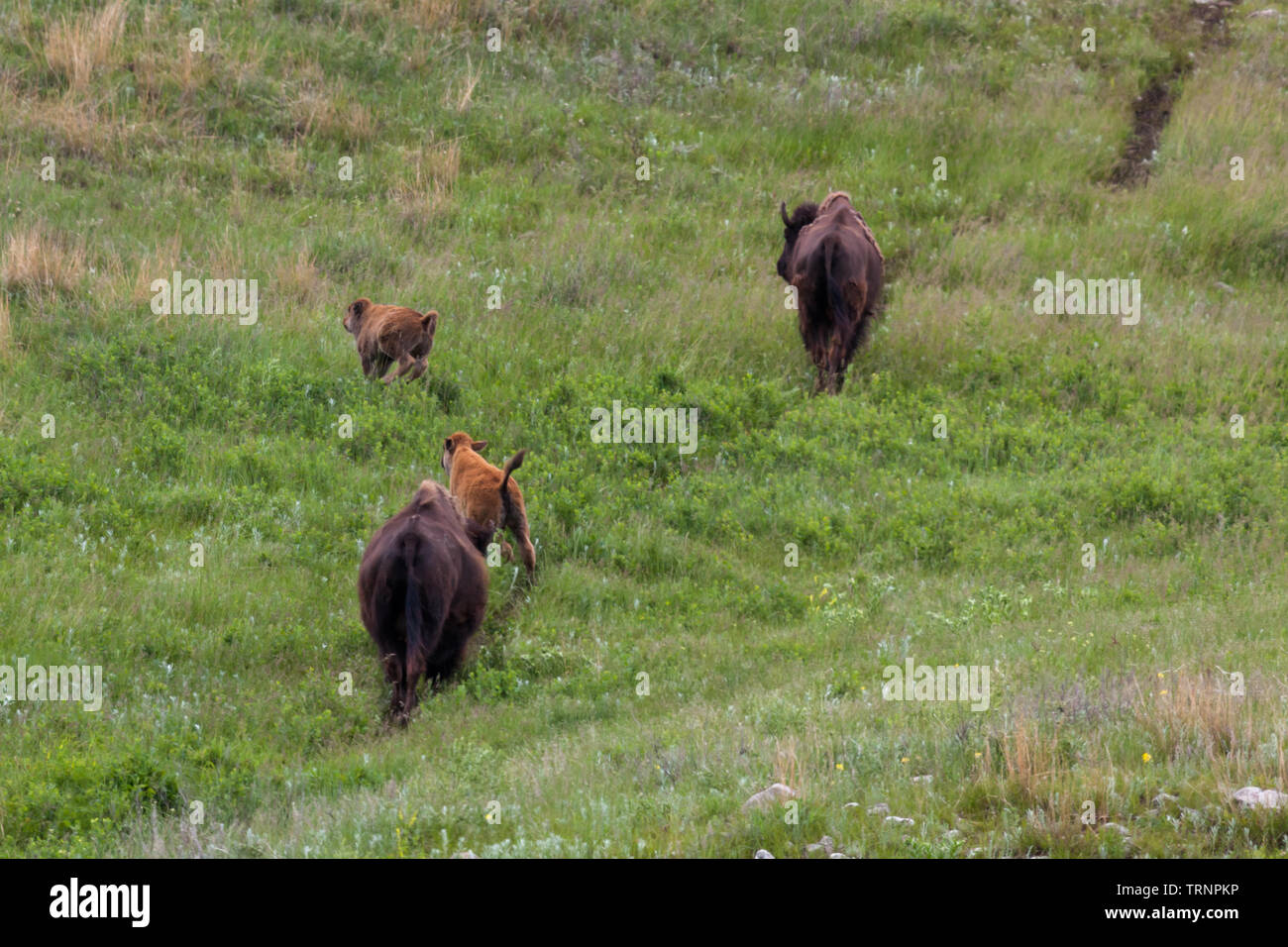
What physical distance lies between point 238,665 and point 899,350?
25.2 ft

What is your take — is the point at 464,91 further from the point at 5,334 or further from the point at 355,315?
the point at 5,334

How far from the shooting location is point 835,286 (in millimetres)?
12852

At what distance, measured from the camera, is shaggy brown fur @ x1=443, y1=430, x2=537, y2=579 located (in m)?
9.60

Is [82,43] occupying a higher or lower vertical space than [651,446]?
higher

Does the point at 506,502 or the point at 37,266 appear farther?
the point at 37,266

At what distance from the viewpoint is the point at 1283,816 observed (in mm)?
5086

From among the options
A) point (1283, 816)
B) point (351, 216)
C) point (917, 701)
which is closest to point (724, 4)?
point (351, 216)

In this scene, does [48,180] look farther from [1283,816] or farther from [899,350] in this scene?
[1283,816]

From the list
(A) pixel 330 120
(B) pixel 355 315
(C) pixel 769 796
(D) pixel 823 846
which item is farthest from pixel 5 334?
(D) pixel 823 846

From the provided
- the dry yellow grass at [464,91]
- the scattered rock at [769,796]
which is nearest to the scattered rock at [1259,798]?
the scattered rock at [769,796]

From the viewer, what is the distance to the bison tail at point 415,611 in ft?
26.3

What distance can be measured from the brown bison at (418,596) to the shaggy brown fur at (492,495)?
880mm

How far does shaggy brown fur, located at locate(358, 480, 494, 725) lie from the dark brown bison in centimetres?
552

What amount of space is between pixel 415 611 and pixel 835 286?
251 inches
